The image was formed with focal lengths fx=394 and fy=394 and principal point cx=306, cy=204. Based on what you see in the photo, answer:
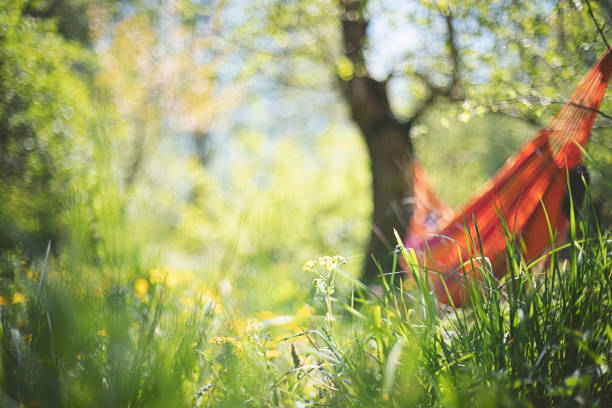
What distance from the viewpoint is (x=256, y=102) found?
15.7ft

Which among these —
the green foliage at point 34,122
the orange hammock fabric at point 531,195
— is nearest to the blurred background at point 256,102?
the green foliage at point 34,122

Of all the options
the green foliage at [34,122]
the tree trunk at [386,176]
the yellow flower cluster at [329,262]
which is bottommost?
the tree trunk at [386,176]

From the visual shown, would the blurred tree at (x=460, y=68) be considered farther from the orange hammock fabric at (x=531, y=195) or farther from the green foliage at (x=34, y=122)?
the green foliage at (x=34, y=122)

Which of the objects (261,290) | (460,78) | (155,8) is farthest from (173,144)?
(261,290)

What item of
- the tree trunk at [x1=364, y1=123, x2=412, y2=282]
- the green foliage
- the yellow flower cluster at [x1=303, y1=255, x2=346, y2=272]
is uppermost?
the green foliage

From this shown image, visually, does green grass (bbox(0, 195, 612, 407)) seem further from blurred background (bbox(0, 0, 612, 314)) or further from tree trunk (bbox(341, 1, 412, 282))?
tree trunk (bbox(341, 1, 412, 282))

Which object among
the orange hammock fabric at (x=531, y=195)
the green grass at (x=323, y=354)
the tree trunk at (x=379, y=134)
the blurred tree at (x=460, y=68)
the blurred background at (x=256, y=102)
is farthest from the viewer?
the tree trunk at (x=379, y=134)

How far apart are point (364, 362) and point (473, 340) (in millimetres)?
225

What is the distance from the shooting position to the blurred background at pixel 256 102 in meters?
0.81

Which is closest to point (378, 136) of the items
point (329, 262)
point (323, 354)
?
point (329, 262)

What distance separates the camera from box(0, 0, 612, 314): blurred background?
0.81 m

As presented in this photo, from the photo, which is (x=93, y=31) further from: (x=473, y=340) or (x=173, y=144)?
(x=173, y=144)

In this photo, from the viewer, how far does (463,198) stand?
5.40m

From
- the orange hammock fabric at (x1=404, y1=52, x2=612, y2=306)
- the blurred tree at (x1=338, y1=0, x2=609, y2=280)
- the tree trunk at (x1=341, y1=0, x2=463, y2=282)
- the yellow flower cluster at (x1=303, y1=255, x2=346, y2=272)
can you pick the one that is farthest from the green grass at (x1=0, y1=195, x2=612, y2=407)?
the tree trunk at (x1=341, y1=0, x2=463, y2=282)
